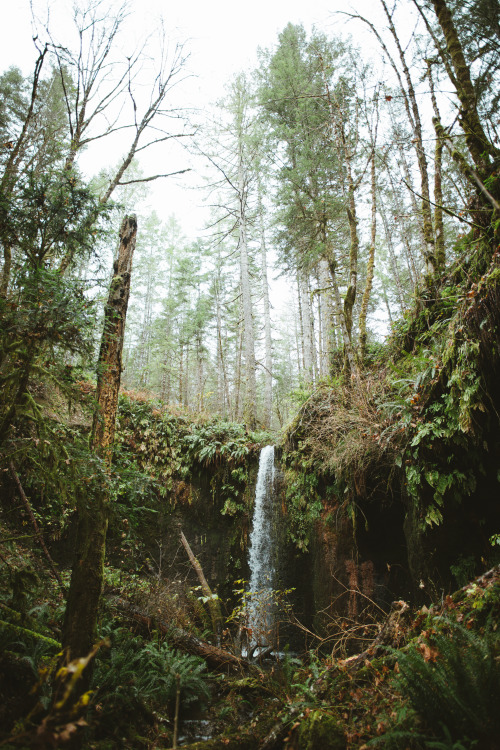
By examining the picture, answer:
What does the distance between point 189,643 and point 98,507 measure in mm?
3371

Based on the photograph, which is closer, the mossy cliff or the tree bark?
the mossy cliff

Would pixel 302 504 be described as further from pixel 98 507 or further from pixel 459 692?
pixel 459 692

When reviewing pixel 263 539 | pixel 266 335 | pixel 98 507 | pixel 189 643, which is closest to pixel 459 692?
pixel 98 507

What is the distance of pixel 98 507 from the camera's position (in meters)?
3.93

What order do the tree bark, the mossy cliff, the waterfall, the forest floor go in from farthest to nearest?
1. the waterfall
2. the tree bark
3. the mossy cliff
4. the forest floor

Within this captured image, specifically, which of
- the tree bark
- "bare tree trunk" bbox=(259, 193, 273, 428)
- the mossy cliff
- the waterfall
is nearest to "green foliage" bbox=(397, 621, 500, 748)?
the mossy cliff

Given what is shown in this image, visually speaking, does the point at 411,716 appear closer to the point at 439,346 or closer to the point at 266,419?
the point at 439,346

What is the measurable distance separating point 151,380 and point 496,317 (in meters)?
28.4

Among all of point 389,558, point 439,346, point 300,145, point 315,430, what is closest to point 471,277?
point 439,346

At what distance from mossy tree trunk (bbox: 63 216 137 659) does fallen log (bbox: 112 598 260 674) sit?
2270 millimetres

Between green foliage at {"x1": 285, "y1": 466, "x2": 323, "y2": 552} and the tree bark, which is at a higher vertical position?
green foliage at {"x1": 285, "y1": 466, "x2": 323, "y2": 552}

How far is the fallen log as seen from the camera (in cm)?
534

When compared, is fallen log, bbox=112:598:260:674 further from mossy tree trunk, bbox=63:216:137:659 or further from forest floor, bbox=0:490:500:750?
mossy tree trunk, bbox=63:216:137:659

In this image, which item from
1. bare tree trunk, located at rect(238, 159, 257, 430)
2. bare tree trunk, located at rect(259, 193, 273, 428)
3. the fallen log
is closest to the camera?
the fallen log
